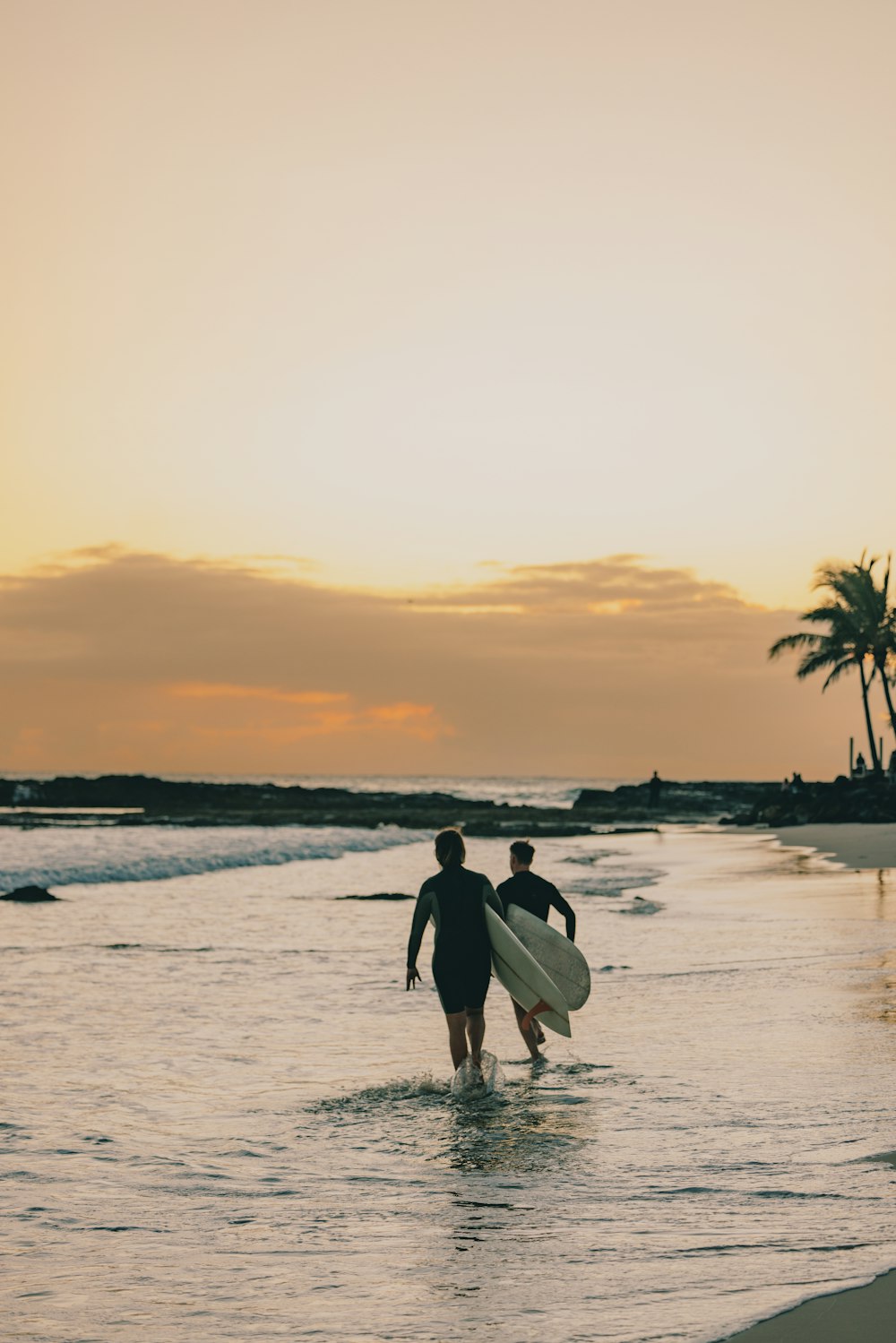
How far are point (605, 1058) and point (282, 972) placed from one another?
5213 millimetres

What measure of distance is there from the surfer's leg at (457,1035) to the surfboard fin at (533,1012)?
68 cm

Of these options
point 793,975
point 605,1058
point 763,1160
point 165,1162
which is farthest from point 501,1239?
point 793,975

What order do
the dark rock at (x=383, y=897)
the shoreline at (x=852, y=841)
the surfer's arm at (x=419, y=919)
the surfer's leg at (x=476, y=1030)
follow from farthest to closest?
1. the shoreline at (x=852, y=841)
2. the dark rock at (x=383, y=897)
3. the surfer's arm at (x=419, y=919)
4. the surfer's leg at (x=476, y=1030)

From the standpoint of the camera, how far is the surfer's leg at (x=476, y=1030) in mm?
8367

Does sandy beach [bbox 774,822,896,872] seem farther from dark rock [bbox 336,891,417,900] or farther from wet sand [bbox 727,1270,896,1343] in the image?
wet sand [bbox 727,1270,896,1343]

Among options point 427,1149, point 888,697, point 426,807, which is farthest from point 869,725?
point 427,1149

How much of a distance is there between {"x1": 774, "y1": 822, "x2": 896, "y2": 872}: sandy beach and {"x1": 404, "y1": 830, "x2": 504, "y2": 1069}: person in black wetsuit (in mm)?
17154

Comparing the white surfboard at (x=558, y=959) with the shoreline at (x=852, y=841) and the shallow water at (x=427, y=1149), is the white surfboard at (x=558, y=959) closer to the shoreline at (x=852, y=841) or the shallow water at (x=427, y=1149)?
the shallow water at (x=427, y=1149)

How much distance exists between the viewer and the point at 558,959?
963 centimetres

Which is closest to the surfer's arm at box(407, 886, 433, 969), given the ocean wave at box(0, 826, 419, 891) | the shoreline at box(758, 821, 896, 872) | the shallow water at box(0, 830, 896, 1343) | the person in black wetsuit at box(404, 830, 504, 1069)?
the person in black wetsuit at box(404, 830, 504, 1069)

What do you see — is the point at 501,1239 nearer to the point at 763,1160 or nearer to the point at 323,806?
the point at 763,1160

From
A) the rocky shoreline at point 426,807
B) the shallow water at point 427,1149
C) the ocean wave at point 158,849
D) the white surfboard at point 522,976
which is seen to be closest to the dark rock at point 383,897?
the ocean wave at point 158,849

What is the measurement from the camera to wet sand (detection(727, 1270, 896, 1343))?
3.96 m

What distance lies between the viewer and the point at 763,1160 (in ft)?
20.1
